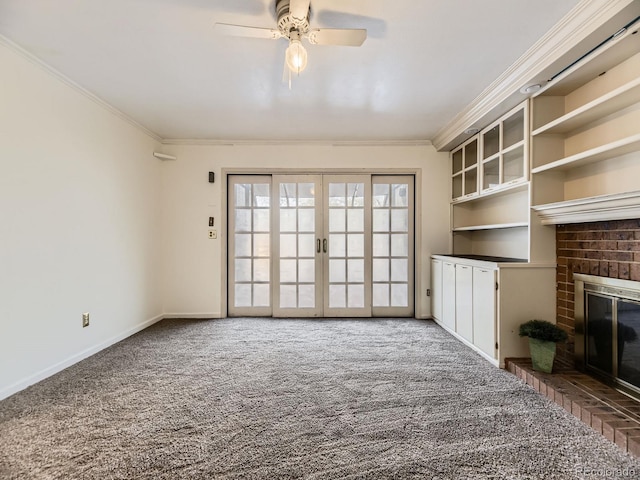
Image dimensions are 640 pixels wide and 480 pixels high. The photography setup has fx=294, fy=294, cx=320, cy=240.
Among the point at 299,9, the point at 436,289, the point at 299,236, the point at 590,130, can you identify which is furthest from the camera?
the point at 299,236

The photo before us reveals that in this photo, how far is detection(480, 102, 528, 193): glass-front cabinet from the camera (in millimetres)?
2561

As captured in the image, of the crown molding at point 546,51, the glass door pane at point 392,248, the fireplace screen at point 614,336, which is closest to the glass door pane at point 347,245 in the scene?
the glass door pane at point 392,248

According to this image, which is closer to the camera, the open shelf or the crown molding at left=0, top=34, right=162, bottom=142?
the open shelf

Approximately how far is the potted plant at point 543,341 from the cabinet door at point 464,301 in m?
0.62

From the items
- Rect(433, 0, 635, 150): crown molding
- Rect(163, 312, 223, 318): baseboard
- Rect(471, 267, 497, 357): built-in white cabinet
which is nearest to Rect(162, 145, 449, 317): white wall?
Rect(163, 312, 223, 318): baseboard

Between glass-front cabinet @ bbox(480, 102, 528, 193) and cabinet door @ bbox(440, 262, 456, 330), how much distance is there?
3.08 feet

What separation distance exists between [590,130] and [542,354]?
1.71 m

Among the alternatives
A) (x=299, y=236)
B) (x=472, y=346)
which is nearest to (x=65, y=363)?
(x=299, y=236)

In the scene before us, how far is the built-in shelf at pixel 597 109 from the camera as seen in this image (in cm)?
171

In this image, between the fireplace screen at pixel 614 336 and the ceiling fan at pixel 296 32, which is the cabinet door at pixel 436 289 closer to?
the fireplace screen at pixel 614 336

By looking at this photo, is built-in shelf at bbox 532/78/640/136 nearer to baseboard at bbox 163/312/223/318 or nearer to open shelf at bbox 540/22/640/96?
open shelf at bbox 540/22/640/96

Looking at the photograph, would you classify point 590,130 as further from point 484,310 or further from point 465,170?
point 484,310

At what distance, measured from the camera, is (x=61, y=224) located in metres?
2.46

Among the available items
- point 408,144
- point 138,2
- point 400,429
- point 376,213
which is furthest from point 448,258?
point 138,2
